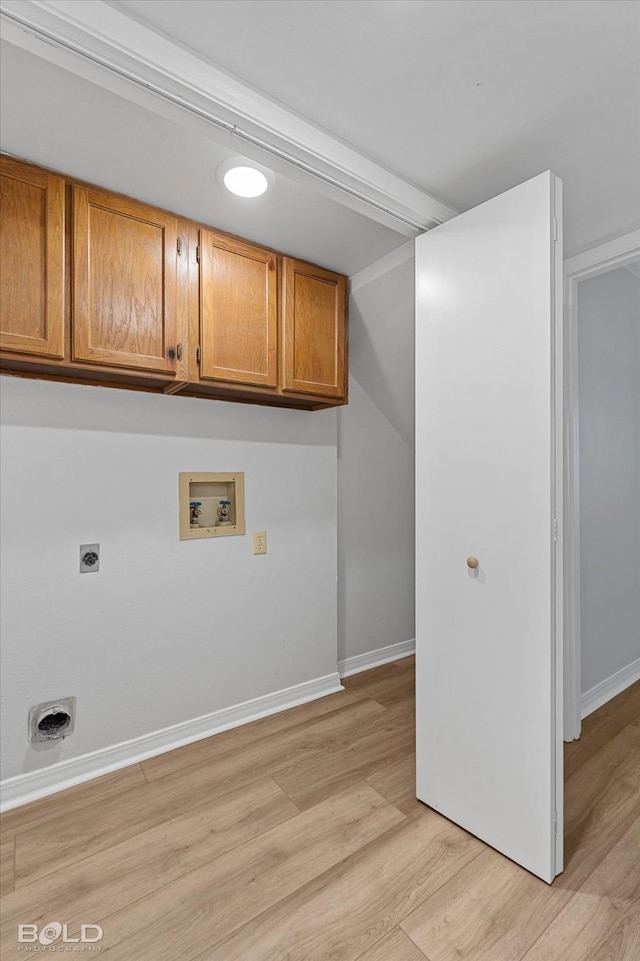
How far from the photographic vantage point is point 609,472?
8.97ft

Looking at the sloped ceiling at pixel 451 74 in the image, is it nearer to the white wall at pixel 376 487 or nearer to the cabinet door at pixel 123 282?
the cabinet door at pixel 123 282

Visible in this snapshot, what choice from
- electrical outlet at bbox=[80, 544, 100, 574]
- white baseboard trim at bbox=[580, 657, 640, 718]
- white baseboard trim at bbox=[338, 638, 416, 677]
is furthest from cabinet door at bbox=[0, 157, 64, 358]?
white baseboard trim at bbox=[580, 657, 640, 718]

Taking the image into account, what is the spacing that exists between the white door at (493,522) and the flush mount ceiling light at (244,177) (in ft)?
2.00

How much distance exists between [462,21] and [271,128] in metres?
0.52

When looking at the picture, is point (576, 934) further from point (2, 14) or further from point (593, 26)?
point (2, 14)

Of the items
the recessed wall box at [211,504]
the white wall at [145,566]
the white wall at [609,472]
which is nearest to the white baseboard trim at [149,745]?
the white wall at [145,566]

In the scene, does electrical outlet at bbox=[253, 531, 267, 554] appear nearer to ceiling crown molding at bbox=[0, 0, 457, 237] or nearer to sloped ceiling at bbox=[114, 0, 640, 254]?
ceiling crown molding at bbox=[0, 0, 457, 237]

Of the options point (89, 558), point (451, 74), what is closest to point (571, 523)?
point (451, 74)

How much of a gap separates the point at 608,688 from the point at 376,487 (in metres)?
1.78

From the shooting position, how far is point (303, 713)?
2.53 meters

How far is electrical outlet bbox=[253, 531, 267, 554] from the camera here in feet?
8.16

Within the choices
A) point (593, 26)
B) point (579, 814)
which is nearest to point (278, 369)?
point (593, 26)

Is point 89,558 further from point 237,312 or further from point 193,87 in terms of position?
point 193,87

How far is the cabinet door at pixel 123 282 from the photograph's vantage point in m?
1.71
